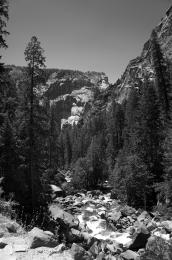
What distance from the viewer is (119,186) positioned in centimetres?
3362

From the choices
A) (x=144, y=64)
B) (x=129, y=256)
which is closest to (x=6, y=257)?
(x=129, y=256)

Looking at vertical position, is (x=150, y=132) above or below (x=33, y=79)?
below

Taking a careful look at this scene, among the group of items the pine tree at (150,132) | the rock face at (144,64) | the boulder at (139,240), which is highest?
the rock face at (144,64)

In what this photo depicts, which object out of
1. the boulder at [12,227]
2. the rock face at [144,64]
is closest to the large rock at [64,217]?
the boulder at [12,227]

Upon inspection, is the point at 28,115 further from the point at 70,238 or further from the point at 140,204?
the point at 140,204

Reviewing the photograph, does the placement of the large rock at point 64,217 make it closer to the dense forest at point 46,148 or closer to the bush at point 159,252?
the dense forest at point 46,148

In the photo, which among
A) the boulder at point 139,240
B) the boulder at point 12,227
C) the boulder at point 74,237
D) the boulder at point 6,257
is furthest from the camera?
the boulder at point 139,240

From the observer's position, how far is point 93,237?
14.3 m

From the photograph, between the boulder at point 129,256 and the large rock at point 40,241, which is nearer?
the large rock at point 40,241

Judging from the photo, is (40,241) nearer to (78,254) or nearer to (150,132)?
(78,254)

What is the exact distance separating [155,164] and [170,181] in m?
10.9

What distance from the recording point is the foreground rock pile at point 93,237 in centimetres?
593

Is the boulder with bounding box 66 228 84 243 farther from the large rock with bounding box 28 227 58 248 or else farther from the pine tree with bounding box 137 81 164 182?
the pine tree with bounding box 137 81 164 182

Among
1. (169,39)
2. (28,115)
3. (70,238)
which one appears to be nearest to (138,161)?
(28,115)
